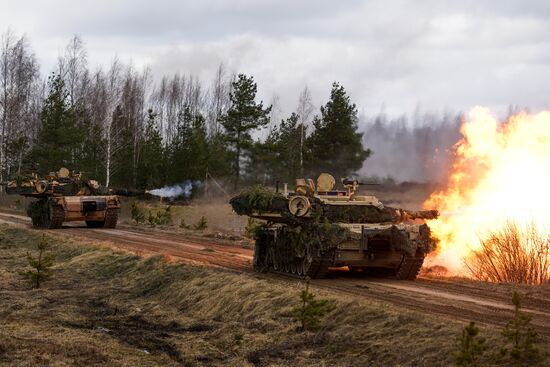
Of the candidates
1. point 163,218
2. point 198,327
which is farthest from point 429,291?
point 163,218

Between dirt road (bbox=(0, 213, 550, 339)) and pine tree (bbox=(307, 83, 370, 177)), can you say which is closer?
dirt road (bbox=(0, 213, 550, 339))

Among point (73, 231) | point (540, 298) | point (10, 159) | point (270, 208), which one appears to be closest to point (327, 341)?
point (540, 298)

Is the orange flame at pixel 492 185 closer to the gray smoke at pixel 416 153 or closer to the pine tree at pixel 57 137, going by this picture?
the gray smoke at pixel 416 153

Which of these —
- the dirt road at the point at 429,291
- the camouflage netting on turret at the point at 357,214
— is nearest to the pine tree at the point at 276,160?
the dirt road at the point at 429,291

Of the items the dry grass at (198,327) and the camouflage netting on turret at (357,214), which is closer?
the dry grass at (198,327)

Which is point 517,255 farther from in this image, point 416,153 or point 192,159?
point 192,159

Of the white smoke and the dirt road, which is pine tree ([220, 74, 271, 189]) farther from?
the dirt road

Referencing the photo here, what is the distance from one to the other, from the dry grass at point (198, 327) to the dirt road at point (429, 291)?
1.11 metres

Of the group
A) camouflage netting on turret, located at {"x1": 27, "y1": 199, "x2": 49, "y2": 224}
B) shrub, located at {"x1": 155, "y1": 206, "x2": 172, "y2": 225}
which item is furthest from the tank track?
shrub, located at {"x1": 155, "y1": 206, "x2": 172, "y2": 225}

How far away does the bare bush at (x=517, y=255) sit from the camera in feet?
55.0

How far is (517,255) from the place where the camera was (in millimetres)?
17125

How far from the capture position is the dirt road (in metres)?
12.3

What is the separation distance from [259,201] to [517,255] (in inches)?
252

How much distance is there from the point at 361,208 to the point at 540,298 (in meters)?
5.18
